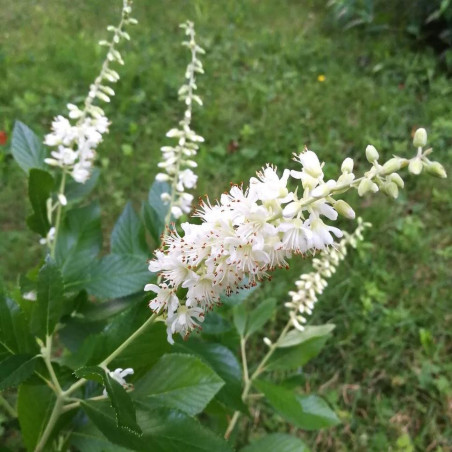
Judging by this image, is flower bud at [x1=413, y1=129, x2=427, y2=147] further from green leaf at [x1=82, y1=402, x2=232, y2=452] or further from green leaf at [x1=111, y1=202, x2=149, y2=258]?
green leaf at [x1=111, y1=202, x2=149, y2=258]

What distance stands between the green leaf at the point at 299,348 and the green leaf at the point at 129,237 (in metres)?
0.62

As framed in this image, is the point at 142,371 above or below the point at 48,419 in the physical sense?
above

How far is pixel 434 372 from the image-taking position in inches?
98.5

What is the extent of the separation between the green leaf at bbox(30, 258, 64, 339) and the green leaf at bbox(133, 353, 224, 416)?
0.28 metres

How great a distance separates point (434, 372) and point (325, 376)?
519 mm

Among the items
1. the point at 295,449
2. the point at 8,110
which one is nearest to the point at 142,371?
the point at 295,449

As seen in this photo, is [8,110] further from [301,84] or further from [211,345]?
[211,345]

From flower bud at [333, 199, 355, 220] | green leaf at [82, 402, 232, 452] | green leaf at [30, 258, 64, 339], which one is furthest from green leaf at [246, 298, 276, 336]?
flower bud at [333, 199, 355, 220]

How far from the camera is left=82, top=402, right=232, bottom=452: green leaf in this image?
1.19 metres

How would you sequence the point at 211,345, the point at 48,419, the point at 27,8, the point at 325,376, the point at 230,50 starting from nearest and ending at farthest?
the point at 48,419
the point at 211,345
the point at 325,376
the point at 230,50
the point at 27,8

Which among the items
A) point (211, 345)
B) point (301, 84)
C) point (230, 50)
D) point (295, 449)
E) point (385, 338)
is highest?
point (230, 50)

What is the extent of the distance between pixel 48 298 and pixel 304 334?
3.22 ft

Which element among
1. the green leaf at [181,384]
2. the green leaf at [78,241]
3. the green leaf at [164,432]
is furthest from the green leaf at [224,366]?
the green leaf at [78,241]

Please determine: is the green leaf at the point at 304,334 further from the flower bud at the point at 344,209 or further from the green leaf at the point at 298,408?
the flower bud at the point at 344,209
